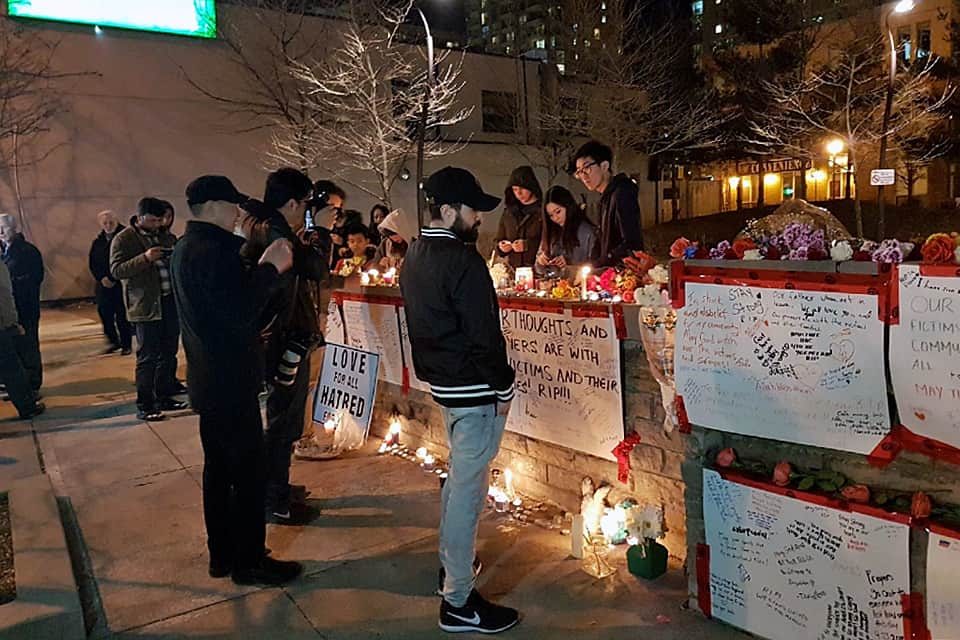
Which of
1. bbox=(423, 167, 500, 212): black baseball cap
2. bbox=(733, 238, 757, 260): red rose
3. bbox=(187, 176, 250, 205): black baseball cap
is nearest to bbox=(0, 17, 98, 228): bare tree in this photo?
bbox=(187, 176, 250, 205): black baseball cap

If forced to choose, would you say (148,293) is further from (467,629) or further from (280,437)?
(467,629)

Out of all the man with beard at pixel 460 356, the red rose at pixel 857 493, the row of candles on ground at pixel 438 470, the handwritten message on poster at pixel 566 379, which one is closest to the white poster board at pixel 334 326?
the row of candles on ground at pixel 438 470

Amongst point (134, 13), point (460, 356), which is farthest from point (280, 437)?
point (134, 13)

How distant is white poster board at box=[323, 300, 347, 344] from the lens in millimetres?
6316

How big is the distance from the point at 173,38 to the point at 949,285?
2057 centimetres

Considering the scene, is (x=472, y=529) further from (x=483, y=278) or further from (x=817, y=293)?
(x=817, y=293)

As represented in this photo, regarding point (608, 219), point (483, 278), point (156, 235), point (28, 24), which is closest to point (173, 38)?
point (28, 24)

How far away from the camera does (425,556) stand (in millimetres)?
3988

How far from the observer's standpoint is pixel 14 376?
7.15 metres

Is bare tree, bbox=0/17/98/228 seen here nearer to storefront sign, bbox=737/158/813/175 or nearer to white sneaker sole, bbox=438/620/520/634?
white sneaker sole, bbox=438/620/520/634

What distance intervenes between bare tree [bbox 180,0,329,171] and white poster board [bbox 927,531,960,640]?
18.2 meters

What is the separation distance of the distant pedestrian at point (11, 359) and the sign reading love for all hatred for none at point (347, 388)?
3.18 meters

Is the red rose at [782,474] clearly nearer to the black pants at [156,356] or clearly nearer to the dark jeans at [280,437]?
the dark jeans at [280,437]

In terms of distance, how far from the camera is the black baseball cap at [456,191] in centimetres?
310
